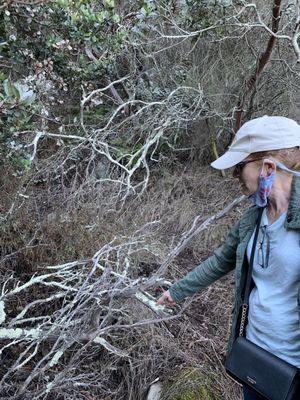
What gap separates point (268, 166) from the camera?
1688 mm

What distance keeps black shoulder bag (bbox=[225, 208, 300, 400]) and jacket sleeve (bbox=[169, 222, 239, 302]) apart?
0.65 feet

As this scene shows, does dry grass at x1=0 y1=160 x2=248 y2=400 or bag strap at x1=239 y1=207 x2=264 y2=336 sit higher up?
bag strap at x1=239 y1=207 x2=264 y2=336

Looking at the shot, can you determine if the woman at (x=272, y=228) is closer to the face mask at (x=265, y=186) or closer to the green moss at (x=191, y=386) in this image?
the face mask at (x=265, y=186)

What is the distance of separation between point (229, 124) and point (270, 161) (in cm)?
456

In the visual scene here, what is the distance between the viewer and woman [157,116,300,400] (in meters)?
1.67

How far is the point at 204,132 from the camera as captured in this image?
246 inches

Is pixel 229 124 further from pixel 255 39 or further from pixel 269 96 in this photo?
pixel 255 39

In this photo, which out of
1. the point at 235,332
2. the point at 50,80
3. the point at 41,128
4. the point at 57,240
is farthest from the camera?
the point at 41,128

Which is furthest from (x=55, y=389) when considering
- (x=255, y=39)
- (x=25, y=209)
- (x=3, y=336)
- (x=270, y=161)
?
(x=255, y=39)

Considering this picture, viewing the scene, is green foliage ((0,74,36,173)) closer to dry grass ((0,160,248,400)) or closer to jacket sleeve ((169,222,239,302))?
dry grass ((0,160,248,400))

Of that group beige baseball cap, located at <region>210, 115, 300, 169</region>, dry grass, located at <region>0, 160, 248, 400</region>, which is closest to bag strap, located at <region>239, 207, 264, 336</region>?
beige baseball cap, located at <region>210, 115, 300, 169</region>

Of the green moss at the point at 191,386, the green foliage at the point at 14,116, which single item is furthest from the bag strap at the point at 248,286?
the green foliage at the point at 14,116

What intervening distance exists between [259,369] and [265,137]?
3.01 ft

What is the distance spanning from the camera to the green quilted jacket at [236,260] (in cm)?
167
